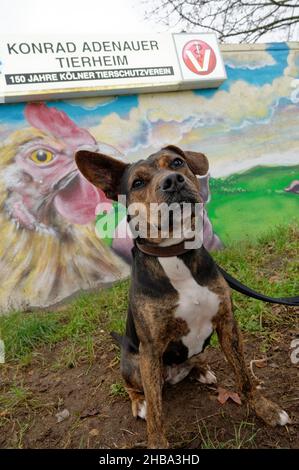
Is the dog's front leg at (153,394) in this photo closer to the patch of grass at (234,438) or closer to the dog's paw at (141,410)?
the patch of grass at (234,438)

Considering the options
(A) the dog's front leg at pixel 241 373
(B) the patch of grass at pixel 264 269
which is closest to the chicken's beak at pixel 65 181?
(B) the patch of grass at pixel 264 269

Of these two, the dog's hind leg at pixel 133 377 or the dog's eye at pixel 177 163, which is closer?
the dog's eye at pixel 177 163

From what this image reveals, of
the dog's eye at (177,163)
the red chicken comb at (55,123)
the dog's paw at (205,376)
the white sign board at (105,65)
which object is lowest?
the dog's paw at (205,376)

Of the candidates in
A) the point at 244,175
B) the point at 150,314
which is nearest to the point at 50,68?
the point at 244,175

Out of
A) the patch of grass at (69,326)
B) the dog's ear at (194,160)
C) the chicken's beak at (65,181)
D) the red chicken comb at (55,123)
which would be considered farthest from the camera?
the chicken's beak at (65,181)

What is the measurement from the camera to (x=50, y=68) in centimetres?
562

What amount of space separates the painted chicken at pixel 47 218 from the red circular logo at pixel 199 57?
196 cm

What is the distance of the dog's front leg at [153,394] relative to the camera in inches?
94.4

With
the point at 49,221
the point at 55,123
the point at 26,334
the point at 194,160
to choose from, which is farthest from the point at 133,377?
the point at 55,123

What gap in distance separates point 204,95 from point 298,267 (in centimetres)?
340

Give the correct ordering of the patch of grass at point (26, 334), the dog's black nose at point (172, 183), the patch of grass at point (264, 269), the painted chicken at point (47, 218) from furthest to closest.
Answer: the painted chicken at point (47, 218), the patch of grass at point (26, 334), the patch of grass at point (264, 269), the dog's black nose at point (172, 183)

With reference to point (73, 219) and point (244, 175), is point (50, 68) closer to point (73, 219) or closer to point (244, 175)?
point (73, 219)

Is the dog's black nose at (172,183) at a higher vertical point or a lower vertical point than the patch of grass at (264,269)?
higher

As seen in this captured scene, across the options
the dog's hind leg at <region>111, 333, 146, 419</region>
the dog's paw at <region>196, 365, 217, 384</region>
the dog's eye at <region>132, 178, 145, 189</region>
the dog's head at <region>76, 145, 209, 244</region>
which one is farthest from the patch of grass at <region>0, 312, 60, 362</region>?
the dog's eye at <region>132, 178, 145, 189</region>
